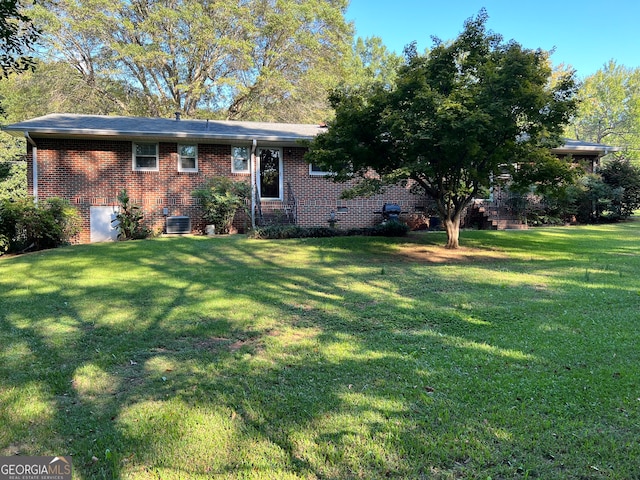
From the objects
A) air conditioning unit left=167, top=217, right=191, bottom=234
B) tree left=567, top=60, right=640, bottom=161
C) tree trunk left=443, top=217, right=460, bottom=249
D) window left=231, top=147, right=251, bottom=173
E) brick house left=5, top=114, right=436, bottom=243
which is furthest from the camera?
tree left=567, top=60, right=640, bottom=161

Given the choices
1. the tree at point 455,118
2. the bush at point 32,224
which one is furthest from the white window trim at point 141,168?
the tree at point 455,118

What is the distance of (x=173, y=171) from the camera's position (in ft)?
47.4

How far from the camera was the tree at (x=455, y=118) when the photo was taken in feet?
27.1

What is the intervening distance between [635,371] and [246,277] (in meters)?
5.46

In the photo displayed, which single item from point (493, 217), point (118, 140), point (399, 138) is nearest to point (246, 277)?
point (399, 138)

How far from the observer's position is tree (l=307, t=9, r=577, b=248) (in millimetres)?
8250

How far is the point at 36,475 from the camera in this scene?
2283mm

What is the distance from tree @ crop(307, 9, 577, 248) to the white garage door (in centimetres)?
739

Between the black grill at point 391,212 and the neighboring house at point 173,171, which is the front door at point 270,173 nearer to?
the neighboring house at point 173,171

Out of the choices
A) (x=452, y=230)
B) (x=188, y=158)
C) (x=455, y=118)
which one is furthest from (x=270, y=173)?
(x=455, y=118)

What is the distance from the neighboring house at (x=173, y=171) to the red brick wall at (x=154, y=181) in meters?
0.03
